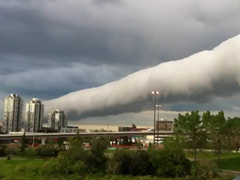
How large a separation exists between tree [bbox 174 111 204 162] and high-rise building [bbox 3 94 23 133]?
3479 inches

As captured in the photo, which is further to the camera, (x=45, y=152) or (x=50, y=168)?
(x=45, y=152)

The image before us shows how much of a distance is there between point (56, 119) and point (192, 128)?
11194 centimetres

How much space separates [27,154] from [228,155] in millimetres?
35628

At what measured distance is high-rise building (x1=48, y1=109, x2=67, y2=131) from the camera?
154 m

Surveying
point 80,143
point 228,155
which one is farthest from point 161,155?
point 228,155

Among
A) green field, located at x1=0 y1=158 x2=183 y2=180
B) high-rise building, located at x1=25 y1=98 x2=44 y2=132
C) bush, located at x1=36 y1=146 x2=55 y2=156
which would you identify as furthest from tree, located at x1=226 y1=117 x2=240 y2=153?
high-rise building, located at x1=25 y1=98 x2=44 y2=132

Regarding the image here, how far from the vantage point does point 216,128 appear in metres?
53.2

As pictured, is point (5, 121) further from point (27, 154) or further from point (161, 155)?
point (161, 155)

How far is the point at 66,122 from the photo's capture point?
161750 millimetres

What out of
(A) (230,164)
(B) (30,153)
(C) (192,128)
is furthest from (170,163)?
(B) (30,153)

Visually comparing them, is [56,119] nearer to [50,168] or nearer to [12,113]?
[12,113]

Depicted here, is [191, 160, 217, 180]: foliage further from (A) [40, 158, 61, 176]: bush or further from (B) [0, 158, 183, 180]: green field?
(A) [40, 158, 61, 176]: bush

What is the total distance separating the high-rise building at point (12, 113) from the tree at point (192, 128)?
8837 centimetres

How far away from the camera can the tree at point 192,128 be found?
52.4m
